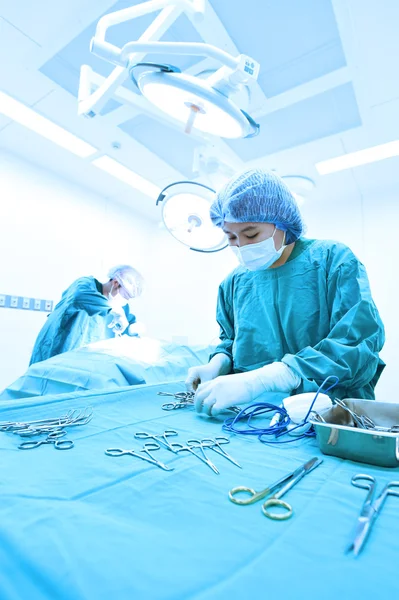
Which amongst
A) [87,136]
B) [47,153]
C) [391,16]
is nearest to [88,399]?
[391,16]

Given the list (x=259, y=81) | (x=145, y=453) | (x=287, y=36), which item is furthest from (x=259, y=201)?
(x=259, y=81)

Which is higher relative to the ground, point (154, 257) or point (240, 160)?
point (240, 160)

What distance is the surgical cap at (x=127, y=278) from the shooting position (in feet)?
8.29

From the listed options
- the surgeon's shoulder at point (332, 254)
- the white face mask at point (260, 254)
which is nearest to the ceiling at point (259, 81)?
the white face mask at point (260, 254)

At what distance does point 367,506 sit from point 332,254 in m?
0.83

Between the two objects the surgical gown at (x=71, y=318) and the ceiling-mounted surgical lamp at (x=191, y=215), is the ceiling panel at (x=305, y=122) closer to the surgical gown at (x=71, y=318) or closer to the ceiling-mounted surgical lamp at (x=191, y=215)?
the ceiling-mounted surgical lamp at (x=191, y=215)

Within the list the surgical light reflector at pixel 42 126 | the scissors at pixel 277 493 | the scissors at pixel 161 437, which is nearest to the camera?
the scissors at pixel 277 493

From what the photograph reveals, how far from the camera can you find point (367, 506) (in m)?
0.42

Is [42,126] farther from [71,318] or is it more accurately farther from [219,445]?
[219,445]

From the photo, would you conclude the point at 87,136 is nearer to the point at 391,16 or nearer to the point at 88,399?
the point at 391,16

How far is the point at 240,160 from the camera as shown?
2795 mm

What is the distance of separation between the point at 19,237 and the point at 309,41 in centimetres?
258

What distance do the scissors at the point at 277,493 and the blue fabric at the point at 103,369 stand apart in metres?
0.93

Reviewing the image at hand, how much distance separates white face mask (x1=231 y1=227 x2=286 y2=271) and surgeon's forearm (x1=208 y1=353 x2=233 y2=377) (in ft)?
1.16
